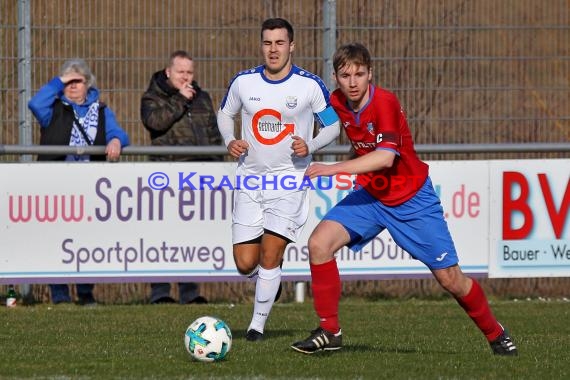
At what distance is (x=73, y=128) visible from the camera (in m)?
12.9

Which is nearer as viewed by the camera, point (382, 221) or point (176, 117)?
point (382, 221)

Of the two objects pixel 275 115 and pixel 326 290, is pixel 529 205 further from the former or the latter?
pixel 326 290

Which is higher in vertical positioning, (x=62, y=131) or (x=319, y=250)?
(x=62, y=131)

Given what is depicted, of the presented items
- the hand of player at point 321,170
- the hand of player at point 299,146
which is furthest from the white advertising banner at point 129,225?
the hand of player at point 321,170

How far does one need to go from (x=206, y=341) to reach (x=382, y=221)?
1.40m

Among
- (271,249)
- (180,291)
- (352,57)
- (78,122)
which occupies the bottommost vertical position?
(180,291)

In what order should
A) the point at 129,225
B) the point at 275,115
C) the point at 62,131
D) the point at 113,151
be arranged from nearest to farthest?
the point at 275,115, the point at 129,225, the point at 113,151, the point at 62,131

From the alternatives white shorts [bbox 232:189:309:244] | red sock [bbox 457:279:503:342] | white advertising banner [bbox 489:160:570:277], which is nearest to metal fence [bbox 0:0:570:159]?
white advertising banner [bbox 489:160:570:277]

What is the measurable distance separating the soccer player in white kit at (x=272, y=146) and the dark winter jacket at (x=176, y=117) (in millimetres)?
2916

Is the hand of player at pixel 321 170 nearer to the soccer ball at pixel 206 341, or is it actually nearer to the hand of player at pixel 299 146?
the soccer ball at pixel 206 341

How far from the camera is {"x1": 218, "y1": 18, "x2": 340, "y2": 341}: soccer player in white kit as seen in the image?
32.0ft

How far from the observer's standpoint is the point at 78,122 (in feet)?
42.2

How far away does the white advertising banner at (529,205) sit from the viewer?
12.9 metres

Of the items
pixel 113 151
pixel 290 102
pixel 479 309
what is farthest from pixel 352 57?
pixel 113 151
